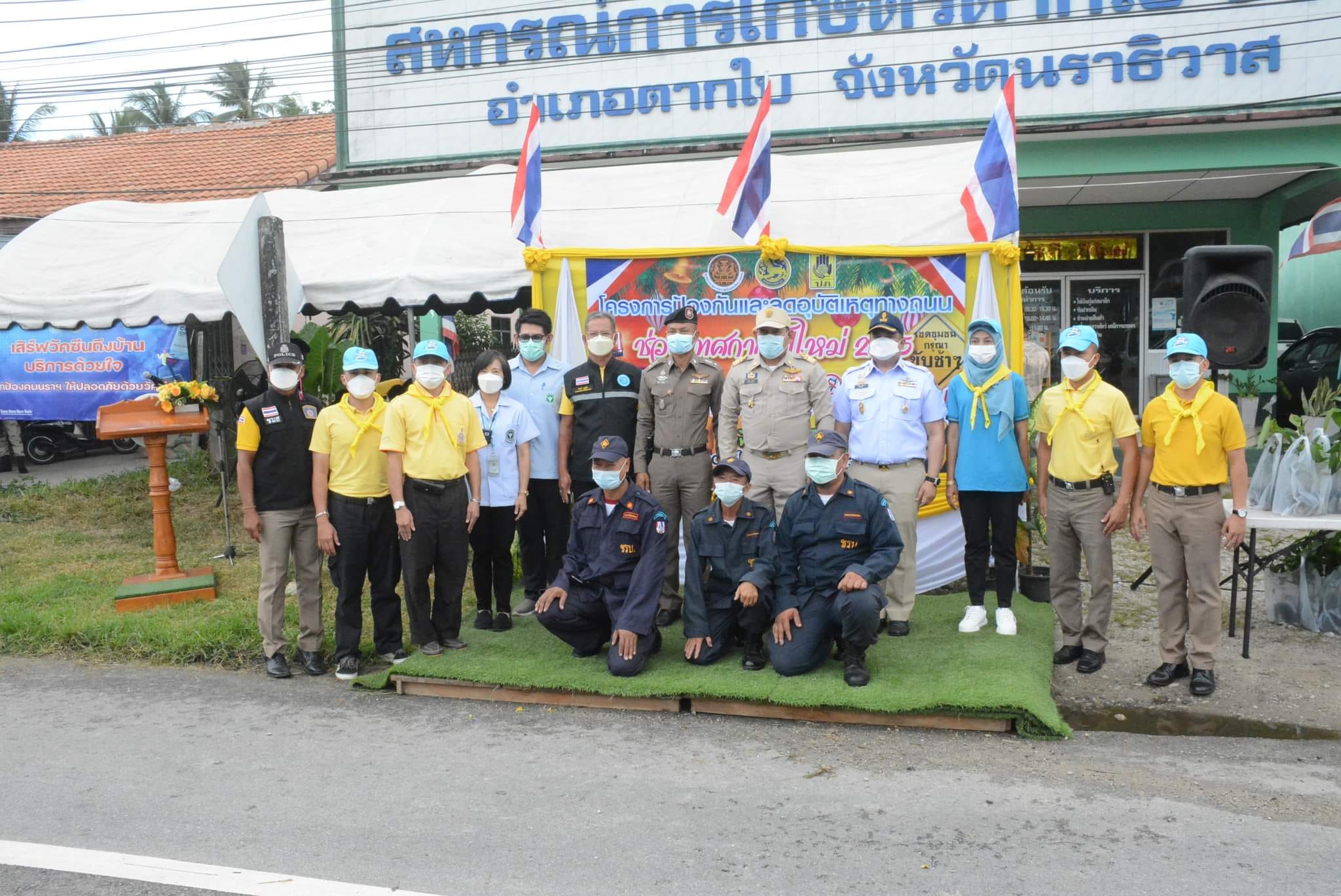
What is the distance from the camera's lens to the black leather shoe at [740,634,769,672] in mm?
6098

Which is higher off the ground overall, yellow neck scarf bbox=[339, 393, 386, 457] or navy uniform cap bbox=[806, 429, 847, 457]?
yellow neck scarf bbox=[339, 393, 386, 457]

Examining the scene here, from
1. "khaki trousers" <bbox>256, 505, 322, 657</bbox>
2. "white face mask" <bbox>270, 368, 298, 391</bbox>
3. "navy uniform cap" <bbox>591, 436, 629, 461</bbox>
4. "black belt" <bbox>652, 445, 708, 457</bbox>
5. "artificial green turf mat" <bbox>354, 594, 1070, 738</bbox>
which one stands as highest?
"white face mask" <bbox>270, 368, 298, 391</bbox>

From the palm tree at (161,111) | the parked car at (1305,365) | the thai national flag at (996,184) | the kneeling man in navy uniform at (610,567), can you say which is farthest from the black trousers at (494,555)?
the palm tree at (161,111)

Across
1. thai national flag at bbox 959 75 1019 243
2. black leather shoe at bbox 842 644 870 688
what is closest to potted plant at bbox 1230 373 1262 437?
thai national flag at bbox 959 75 1019 243

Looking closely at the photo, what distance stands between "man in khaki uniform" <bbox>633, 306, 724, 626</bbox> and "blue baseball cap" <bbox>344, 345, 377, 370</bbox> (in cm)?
169

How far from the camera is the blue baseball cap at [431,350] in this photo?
256 inches

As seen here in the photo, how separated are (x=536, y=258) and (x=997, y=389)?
11.6ft

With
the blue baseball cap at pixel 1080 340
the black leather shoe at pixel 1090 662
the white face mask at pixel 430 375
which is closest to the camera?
the blue baseball cap at pixel 1080 340

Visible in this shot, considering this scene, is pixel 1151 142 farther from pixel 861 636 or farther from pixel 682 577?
pixel 861 636

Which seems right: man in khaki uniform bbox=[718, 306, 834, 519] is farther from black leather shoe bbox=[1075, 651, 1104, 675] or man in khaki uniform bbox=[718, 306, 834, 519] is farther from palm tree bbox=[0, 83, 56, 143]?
palm tree bbox=[0, 83, 56, 143]

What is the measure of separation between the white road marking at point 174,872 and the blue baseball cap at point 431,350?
3227mm

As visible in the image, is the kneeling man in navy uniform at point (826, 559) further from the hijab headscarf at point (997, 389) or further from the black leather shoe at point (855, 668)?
the hijab headscarf at point (997, 389)

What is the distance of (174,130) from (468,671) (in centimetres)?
2129

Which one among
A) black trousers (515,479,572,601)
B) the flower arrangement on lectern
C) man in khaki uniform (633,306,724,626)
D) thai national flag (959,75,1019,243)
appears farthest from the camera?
the flower arrangement on lectern
